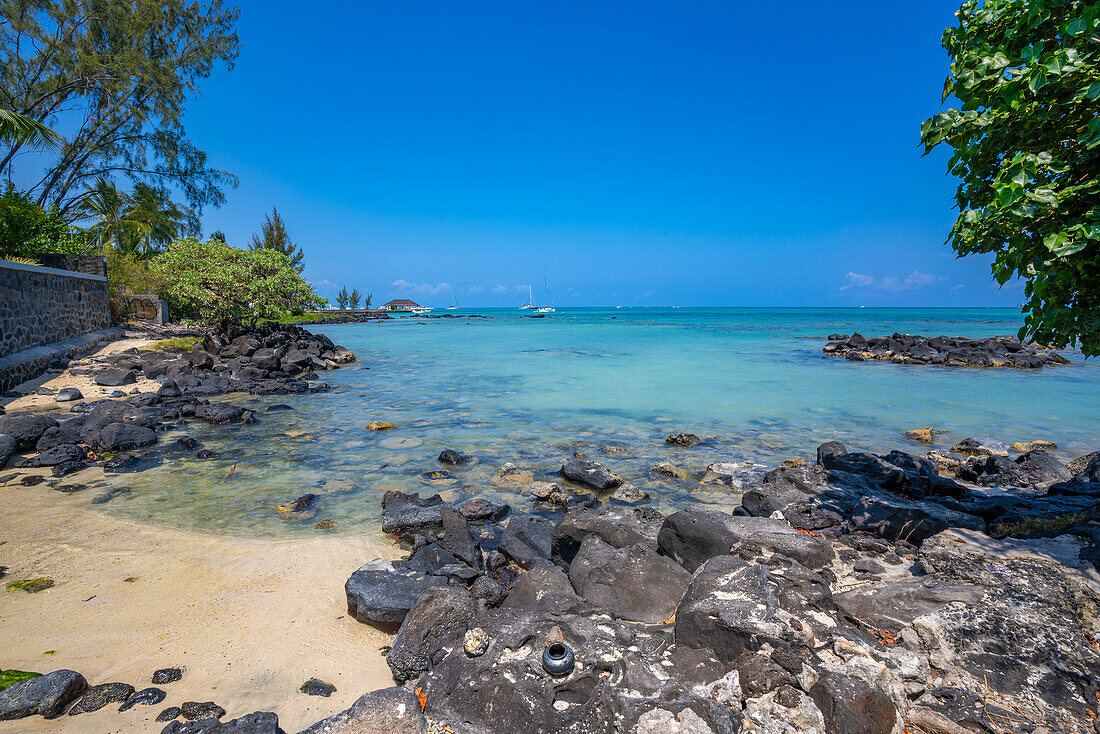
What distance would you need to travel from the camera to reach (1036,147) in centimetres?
307

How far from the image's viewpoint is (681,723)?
2.51 meters

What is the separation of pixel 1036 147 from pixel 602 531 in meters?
4.11

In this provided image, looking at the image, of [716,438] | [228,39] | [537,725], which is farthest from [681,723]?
[228,39]

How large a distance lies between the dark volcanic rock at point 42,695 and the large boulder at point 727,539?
4181 millimetres

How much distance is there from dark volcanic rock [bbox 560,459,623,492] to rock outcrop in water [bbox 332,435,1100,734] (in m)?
2.41

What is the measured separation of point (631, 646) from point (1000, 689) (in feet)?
6.29

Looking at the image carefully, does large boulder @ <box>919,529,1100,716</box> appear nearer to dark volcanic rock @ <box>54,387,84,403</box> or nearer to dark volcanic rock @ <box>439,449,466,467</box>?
dark volcanic rock @ <box>439,449,466,467</box>

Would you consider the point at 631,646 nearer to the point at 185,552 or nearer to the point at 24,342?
the point at 185,552

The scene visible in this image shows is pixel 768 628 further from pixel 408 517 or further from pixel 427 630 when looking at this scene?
pixel 408 517

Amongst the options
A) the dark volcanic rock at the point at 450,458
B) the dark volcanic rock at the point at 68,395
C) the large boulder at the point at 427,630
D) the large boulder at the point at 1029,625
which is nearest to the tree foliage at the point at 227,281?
the dark volcanic rock at the point at 68,395

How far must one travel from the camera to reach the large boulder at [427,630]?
332cm

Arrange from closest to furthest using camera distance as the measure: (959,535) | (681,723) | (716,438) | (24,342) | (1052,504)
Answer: (681,723), (959,535), (1052,504), (716,438), (24,342)

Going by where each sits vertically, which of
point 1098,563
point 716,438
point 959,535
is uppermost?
point 1098,563

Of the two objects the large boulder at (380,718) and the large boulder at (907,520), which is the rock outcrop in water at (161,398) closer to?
the large boulder at (380,718)
